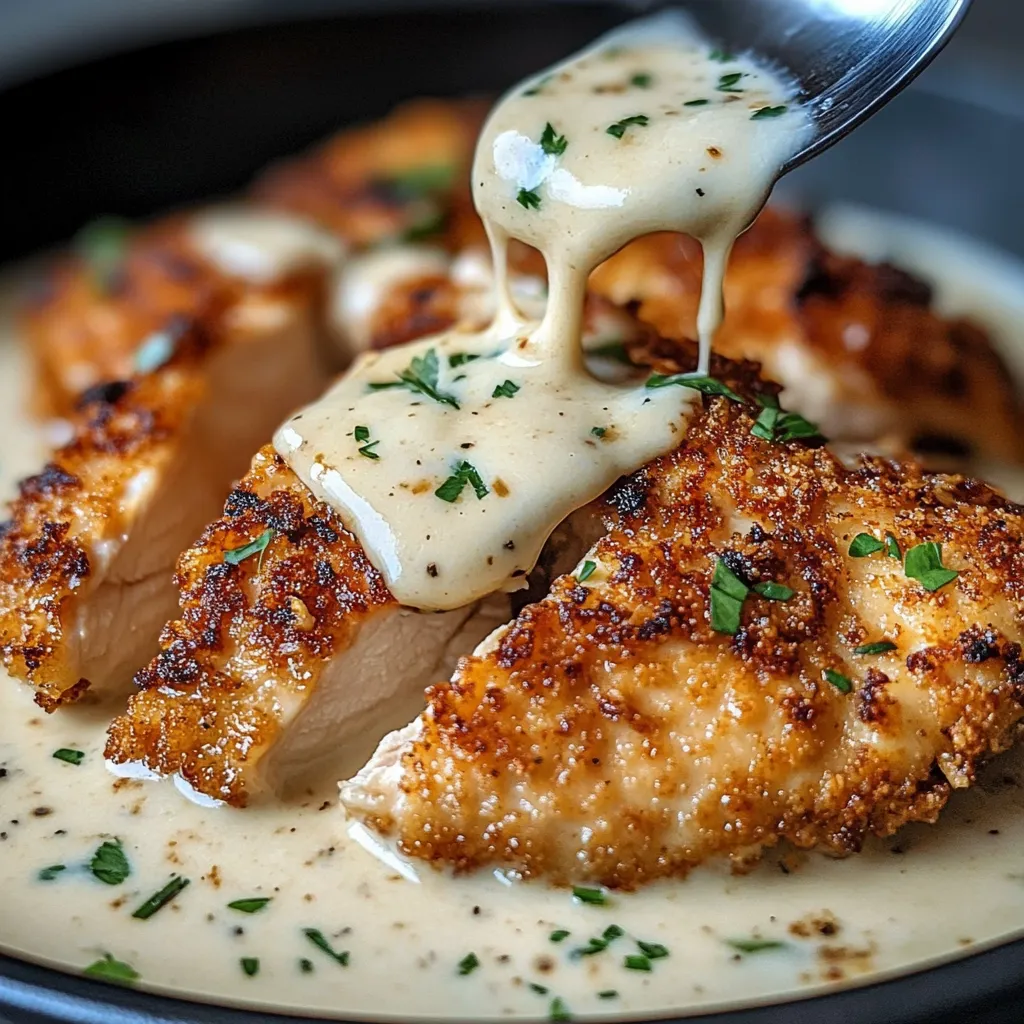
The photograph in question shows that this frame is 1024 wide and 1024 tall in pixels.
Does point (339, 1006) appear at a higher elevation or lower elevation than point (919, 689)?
lower

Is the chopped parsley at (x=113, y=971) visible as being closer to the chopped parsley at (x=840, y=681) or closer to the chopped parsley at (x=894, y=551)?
the chopped parsley at (x=840, y=681)

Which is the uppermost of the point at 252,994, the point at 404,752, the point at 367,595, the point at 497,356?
the point at 497,356

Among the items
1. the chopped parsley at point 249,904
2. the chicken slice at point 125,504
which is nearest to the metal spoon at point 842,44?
the chicken slice at point 125,504

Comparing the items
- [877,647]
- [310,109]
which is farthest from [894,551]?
[310,109]

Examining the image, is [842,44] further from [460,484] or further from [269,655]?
[269,655]

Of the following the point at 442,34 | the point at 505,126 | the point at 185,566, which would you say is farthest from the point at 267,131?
the point at 185,566

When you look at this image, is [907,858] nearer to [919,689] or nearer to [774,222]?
[919,689]
